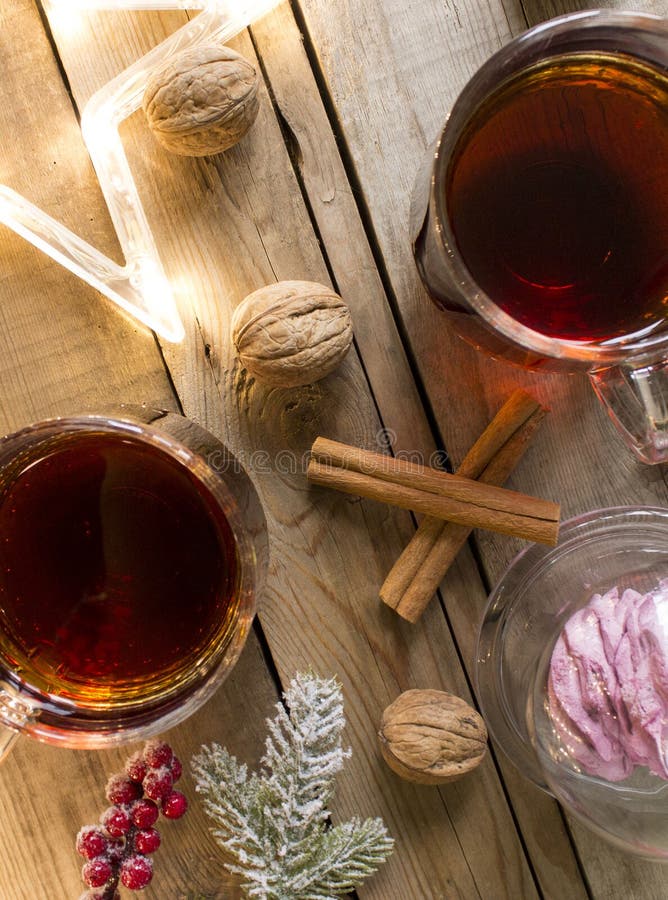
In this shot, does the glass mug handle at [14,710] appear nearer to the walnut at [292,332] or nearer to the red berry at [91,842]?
the red berry at [91,842]

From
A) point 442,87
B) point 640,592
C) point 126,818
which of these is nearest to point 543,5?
point 442,87

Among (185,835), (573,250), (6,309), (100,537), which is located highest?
(6,309)

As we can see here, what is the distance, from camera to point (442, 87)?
3.53ft

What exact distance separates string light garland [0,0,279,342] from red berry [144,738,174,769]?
1.67 ft

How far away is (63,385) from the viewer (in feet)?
3.54

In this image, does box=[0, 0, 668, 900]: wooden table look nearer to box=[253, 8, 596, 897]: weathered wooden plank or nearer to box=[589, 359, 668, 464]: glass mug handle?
box=[253, 8, 596, 897]: weathered wooden plank

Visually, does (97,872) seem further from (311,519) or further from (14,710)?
(311,519)

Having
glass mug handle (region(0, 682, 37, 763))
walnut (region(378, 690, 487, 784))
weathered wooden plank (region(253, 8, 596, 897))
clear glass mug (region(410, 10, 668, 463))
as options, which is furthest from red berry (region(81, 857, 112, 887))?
clear glass mug (region(410, 10, 668, 463))

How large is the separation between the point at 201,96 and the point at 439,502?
56 cm

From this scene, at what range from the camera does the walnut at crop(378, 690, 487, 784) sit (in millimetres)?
1025

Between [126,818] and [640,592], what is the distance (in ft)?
2.23

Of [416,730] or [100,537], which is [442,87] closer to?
[100,537]

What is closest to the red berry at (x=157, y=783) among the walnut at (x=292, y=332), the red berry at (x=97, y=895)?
the red berry at (x=97, y=895)

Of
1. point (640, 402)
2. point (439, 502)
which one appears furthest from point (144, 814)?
point (640, 402)
